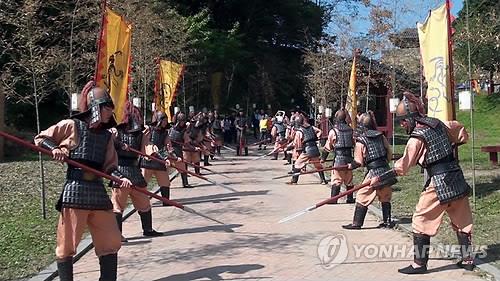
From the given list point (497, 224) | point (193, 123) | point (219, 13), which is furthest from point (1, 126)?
point (219, 13)

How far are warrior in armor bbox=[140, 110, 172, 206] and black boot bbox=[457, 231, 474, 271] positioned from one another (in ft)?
15.4

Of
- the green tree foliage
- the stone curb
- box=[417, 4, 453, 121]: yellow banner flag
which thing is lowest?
the stone curb

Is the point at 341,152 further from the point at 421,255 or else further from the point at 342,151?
the point at 421,255

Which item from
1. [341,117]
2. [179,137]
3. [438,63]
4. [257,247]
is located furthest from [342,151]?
[179,137]

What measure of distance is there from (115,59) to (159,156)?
1749mm

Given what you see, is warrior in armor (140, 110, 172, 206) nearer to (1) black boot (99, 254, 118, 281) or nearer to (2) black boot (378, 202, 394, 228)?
(2) black boot (378, 202, 394, 228)

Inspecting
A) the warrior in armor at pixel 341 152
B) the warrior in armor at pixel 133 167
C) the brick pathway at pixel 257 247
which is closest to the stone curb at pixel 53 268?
the brick pathway at pixel 257 247

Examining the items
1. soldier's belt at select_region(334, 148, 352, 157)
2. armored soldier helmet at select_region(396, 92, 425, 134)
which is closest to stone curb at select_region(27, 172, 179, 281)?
armored soldier helmet at select_region(396, 92, 425, 134)

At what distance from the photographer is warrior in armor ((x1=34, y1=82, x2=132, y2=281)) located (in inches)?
238

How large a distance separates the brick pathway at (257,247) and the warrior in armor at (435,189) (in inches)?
10.6

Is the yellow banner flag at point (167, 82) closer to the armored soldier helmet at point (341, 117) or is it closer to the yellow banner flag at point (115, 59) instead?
the armored soldier helmet at point (341, 117)

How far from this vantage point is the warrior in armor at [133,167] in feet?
29.2

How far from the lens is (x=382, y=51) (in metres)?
21.1

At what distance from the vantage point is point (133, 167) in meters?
9.25
